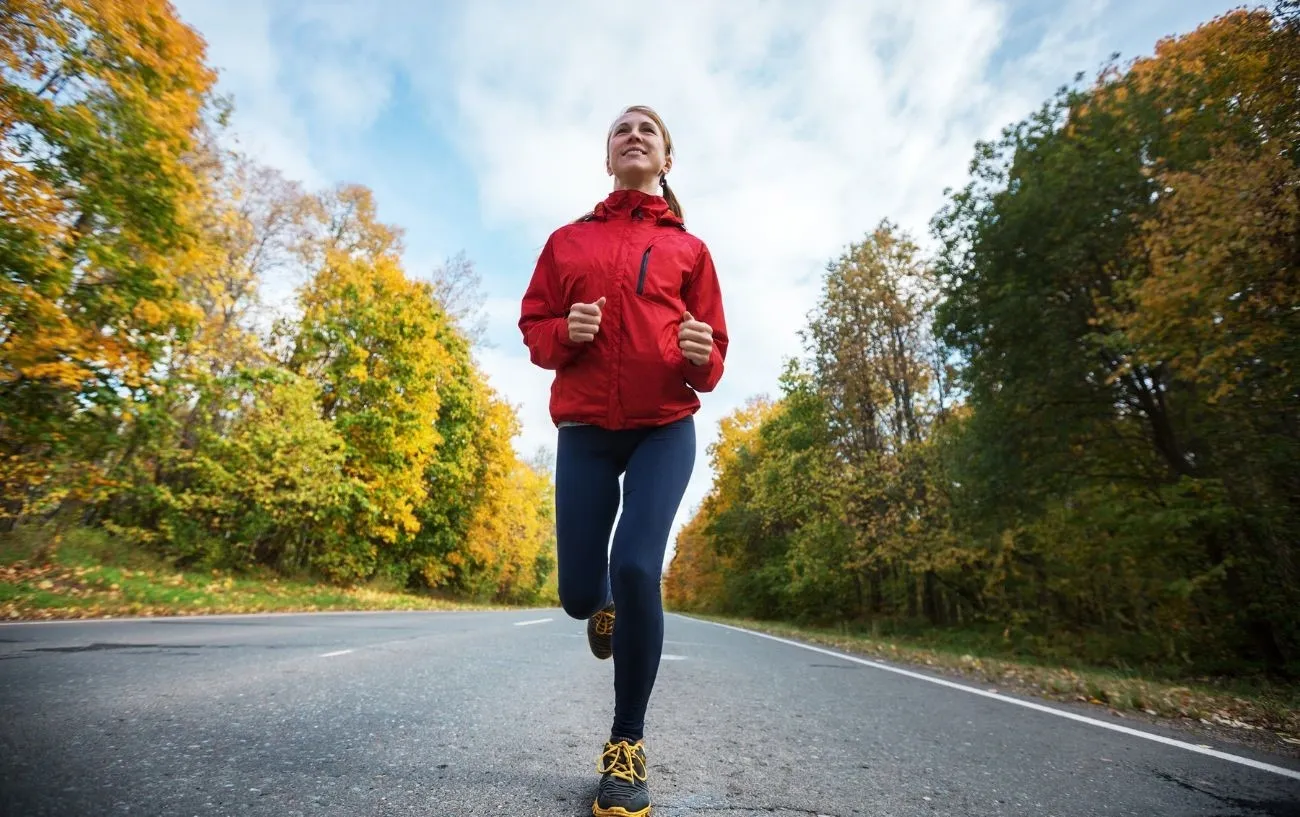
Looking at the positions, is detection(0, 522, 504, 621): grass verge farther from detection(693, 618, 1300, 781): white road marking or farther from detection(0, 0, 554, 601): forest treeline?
detection(693, 618, 1300, 781): white road marking

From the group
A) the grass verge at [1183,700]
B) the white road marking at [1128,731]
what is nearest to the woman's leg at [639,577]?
the white road marking at [1128,731]

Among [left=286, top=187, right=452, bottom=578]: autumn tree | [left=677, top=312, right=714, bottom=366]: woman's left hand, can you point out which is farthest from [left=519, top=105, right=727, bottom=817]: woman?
[left=286, top=187, right=452, bottom=578]: autumn tree

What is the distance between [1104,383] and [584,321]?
12.0 m

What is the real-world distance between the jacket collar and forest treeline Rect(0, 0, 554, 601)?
7914mm

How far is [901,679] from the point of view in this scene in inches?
241

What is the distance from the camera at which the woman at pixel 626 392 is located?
6.73 ft

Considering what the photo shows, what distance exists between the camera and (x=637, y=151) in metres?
2.50

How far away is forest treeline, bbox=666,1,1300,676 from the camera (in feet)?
24.1

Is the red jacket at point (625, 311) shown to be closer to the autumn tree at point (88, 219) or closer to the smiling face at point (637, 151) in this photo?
the smiling face at point (637, 151)

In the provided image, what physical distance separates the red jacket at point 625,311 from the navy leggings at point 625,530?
107 millimetres

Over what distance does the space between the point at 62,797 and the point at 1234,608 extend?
41.6 ft

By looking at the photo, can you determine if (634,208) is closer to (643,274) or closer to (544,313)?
(643,274)

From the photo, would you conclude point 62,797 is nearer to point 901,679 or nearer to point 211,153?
point 901,679

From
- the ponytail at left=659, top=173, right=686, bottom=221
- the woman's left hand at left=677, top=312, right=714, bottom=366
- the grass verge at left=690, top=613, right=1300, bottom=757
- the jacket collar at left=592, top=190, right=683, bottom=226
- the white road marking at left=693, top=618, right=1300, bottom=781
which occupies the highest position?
the ponytail at left=659, top=173, right=686, bottom=221
